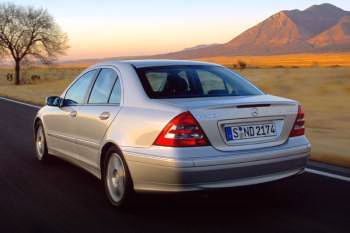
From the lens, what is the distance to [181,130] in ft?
17.4

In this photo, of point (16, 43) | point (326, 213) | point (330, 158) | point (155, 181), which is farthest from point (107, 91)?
point (16, 43)

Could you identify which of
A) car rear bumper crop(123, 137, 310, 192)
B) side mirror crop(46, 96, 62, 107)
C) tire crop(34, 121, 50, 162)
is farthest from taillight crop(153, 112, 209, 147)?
tire crop(34, 121, 50, 162)

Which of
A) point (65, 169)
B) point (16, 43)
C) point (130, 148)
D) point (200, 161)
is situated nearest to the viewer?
point (200, 161)

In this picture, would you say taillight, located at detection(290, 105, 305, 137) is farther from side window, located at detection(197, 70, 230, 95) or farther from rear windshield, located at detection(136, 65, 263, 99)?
side window, located at detection(197, 70, 230, 95)

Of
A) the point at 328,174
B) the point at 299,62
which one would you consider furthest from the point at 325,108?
the point at 299,62

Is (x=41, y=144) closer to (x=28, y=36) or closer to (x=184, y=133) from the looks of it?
(x=184, y=133)

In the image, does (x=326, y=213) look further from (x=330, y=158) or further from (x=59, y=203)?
(x=330, y=158)

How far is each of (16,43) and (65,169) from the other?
5322 centimetres

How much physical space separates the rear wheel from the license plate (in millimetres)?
4083

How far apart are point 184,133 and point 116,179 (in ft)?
3.87

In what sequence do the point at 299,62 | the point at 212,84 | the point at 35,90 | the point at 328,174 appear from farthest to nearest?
the point at 299,62
the point at 35,90
the point at 328,174
the point at 212,84

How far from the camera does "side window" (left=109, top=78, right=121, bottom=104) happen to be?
6311 millimetres

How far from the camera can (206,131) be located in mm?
5320

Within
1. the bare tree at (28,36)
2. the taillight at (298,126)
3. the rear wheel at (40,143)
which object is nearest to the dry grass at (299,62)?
the bare tree at (28,36)
